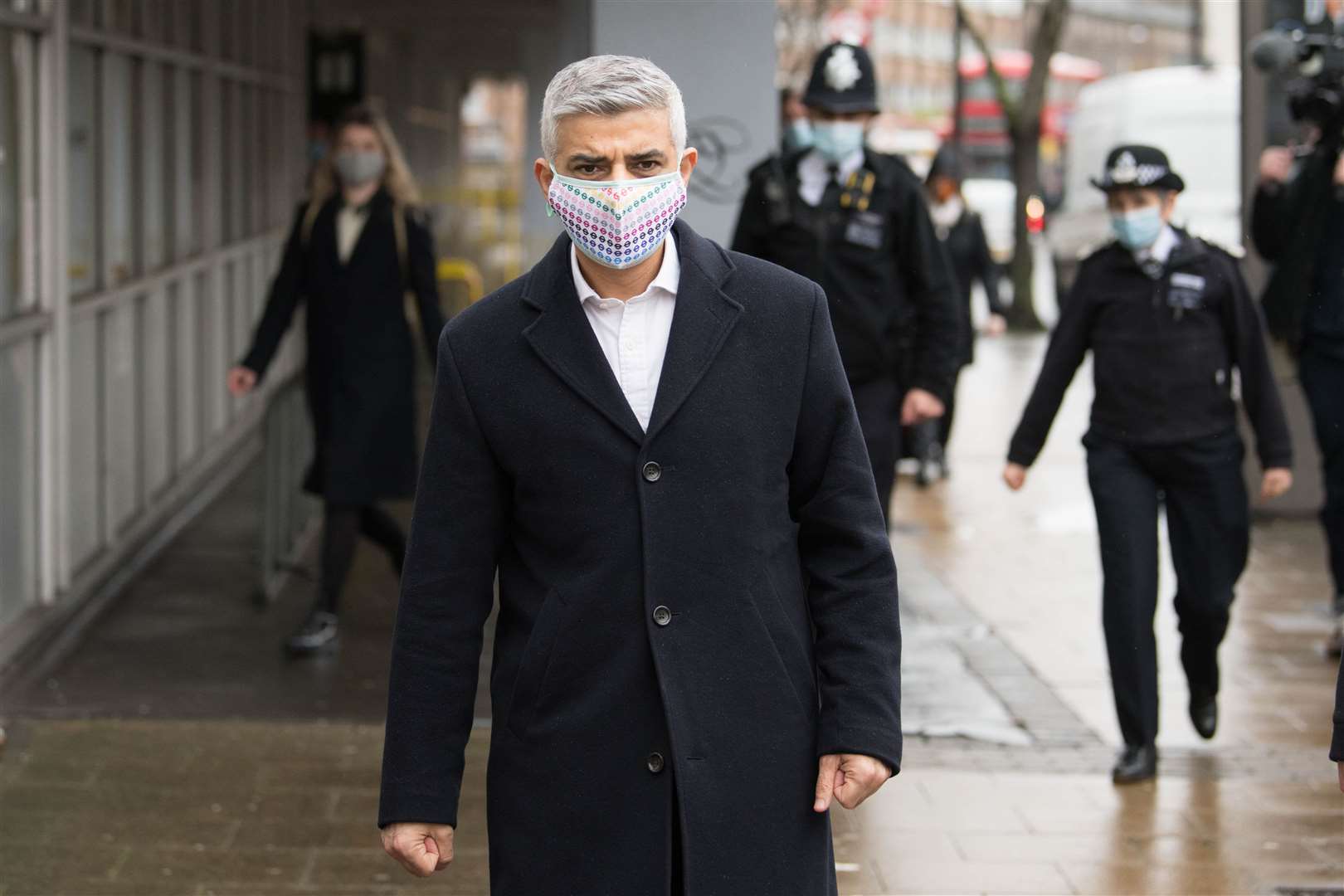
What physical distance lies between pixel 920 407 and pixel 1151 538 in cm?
78

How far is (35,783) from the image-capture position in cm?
592

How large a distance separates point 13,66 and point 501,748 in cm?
511

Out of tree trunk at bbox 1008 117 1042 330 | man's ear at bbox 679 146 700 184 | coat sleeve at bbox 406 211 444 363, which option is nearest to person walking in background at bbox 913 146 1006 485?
coat sleeve at bbox 406 211 444 363

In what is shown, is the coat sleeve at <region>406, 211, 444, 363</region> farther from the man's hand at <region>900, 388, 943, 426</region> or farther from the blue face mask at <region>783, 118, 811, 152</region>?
the man's hand at <region>900, 388, 943, 426</region>

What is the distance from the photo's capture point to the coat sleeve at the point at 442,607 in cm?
309

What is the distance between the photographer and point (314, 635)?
25.0 ft

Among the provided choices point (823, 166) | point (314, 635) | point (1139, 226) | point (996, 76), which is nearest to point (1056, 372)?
point (1139, 226)

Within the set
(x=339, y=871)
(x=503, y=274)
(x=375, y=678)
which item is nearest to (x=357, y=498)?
(x=375, y=678)

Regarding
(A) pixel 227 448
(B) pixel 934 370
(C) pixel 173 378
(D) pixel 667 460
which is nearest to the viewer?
(D) pixel 667 460

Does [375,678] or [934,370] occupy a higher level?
[934,370]

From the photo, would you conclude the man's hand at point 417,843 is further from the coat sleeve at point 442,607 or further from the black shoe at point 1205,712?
the black shoe at point 1205,712

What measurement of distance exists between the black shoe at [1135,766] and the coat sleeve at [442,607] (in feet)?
11.3

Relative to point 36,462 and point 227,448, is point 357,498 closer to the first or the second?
point 36,462

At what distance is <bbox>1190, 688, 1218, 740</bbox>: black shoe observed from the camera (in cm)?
654
